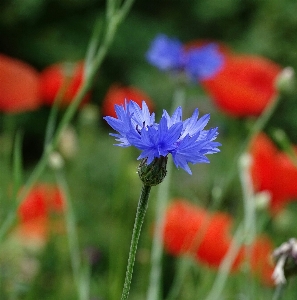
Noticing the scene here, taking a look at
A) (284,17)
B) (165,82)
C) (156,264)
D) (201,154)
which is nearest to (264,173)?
(156,264)

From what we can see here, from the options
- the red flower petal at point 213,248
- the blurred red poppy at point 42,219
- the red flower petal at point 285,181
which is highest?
the red flower petal at point 285,181

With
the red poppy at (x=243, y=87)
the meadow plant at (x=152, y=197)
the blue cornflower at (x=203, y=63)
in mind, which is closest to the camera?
the meadow plant at (x=152, y=197)

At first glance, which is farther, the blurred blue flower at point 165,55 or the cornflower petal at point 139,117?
the blurred blue flower at point 165,55

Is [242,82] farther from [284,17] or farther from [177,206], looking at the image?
[284,17]

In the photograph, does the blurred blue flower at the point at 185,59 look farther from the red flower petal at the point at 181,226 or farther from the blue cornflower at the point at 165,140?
the blue cornflower at the point at 165,140

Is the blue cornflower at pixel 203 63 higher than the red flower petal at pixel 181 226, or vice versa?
the blue cornflower at pixel 203 63

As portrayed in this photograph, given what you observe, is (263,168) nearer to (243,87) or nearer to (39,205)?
(243,87)

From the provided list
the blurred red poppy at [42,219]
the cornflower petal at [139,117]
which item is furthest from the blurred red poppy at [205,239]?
the cornflower petal at [139,117]
